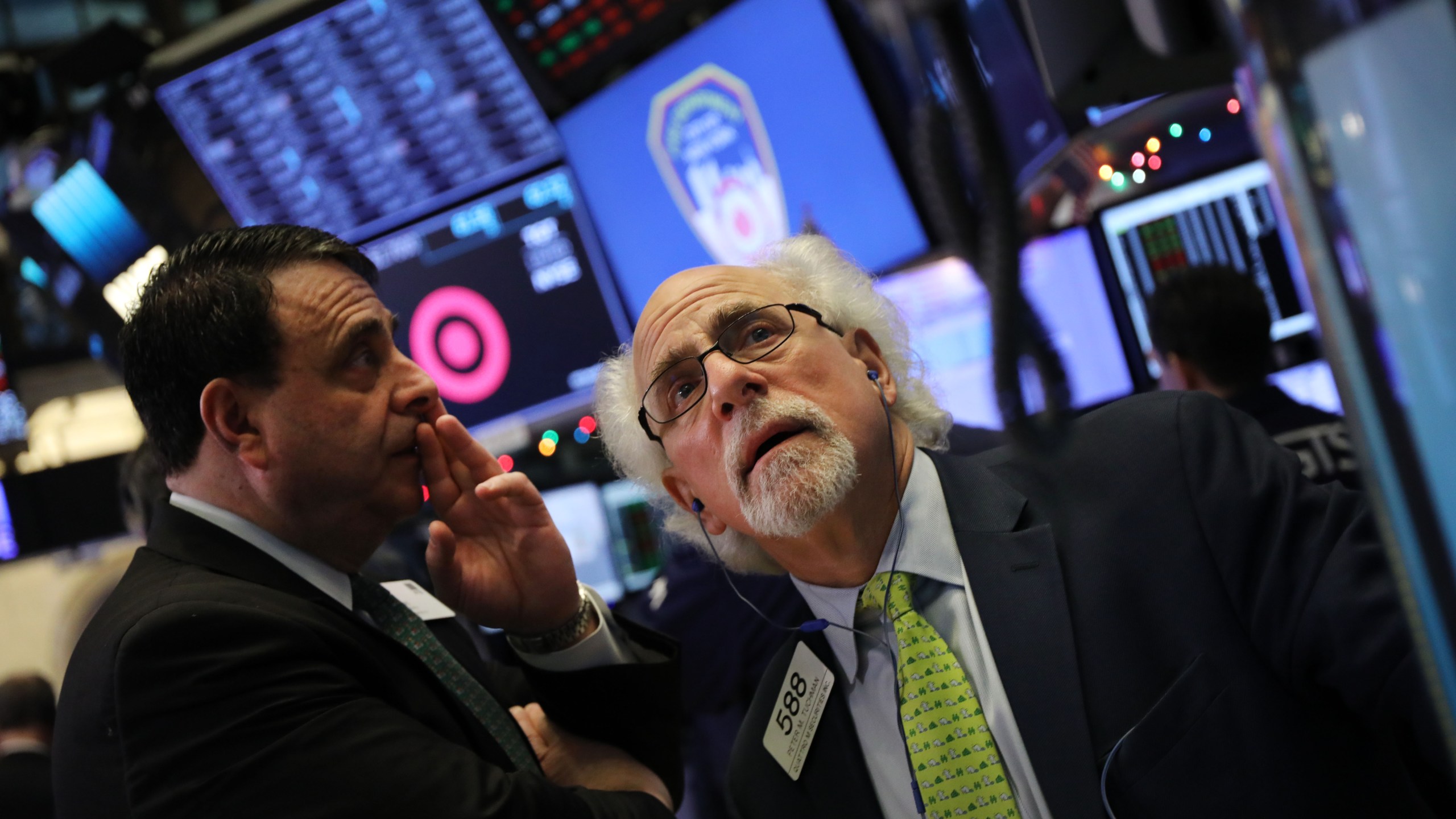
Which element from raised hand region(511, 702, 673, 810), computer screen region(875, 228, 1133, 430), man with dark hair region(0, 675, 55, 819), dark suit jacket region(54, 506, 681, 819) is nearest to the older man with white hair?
raised hand region(511, 702, 673, 810)

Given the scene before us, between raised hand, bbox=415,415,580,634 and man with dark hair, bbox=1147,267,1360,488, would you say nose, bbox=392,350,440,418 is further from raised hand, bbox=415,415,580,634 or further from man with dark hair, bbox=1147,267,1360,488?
man with dark hair, bbox=1147,267,1360,488

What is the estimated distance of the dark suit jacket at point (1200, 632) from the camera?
1272 millimetres

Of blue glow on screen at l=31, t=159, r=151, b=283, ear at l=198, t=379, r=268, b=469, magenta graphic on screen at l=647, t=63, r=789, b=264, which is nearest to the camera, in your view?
ear at l=198, t=379, r=268, b=469

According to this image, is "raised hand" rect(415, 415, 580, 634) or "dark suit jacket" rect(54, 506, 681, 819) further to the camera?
"raised hand" rect(415, 415, 580, 634)

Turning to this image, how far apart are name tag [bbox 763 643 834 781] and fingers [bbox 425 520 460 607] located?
1.80 feet

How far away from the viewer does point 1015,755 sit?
1409 mm

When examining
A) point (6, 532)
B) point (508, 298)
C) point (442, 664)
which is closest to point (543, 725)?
point (442, 664)

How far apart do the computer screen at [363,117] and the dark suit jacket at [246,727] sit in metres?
2.35

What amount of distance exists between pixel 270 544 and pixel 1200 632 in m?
1.26

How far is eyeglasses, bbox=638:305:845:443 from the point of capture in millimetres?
1730

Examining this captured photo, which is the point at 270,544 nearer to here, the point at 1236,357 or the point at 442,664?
the point at 442,664

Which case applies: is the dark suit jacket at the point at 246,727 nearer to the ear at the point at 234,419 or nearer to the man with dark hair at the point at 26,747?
the ear at the point at 234,419

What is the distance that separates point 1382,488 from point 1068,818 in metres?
0.97

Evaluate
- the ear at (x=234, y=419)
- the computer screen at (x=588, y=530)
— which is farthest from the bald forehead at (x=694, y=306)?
the computer screen at (x=588, y=530)
